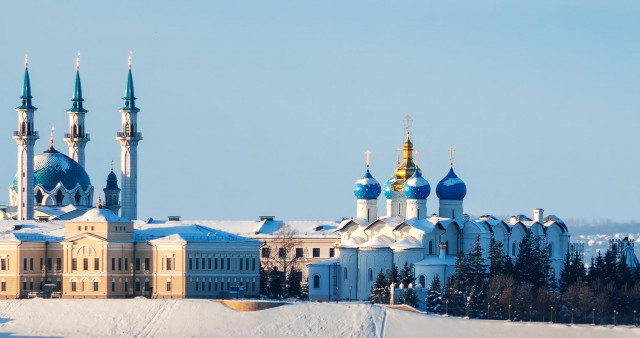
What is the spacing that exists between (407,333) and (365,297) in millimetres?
12934

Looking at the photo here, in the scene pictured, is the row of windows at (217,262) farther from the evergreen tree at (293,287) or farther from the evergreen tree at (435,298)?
the evergreen tree at (435,298)

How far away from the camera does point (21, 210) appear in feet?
367

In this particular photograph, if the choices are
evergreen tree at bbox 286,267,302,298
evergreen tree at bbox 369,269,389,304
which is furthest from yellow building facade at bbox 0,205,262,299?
evergreen tree at bbox 369,269,389,304

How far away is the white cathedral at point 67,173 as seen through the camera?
368ft

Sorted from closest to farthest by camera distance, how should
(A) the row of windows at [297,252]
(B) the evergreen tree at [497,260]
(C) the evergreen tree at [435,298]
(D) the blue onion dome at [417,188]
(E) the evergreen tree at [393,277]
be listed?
1. (C) the evergreen tree at [435,298]
2. (E) the evergreen tree at [393,277]
3. (B) the evergreen tree at [497,260]
4. (D) the blue onion dome at [417,188]
5. (A) the row of windows at [297,252]

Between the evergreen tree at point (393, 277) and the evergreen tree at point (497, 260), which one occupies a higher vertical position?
the evergreen tree at point (497, 260)

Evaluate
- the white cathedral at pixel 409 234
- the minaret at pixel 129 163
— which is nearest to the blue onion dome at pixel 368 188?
the white cathedral at pixel 409 234

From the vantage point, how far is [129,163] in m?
115

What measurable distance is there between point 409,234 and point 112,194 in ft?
81.5

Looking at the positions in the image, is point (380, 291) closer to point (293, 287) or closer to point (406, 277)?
point (406, 277)

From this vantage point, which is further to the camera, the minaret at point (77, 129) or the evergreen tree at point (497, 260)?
the minaret at point (77, 129)

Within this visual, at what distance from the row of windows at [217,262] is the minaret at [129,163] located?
14.2 meters

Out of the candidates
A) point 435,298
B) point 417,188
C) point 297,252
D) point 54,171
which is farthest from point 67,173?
point 435,298

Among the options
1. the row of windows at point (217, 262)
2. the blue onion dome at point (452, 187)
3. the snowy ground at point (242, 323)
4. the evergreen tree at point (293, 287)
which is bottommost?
the snowy ground at point (242, 323)
